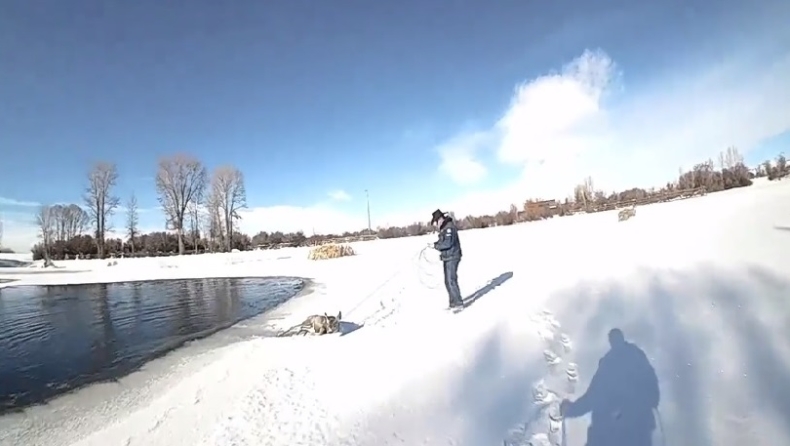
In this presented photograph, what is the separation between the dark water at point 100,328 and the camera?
25.4 feet

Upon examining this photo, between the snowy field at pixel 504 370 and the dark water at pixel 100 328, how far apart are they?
952mm

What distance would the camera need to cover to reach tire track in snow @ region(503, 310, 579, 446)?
3955 millimetres

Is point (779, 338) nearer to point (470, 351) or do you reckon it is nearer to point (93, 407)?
point (470, 351)

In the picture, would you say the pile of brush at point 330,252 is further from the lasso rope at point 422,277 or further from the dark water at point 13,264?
the dark water at point 13,264

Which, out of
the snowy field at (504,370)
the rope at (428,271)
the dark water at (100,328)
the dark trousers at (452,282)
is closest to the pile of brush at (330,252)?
the dark water at (100,328)

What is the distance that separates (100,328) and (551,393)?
1294 cm

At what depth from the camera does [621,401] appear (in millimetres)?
4160

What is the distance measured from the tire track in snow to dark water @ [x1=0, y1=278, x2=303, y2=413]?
7366mm

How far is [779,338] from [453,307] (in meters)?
5.07

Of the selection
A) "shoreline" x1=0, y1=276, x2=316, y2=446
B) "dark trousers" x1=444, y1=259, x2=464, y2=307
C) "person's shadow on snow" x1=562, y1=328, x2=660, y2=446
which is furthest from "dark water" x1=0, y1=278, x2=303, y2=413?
"person's shadow on snow" x1=562, y1=328, x2=660, y2=446

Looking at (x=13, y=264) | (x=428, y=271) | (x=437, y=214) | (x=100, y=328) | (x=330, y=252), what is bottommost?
(x=100, y=328)

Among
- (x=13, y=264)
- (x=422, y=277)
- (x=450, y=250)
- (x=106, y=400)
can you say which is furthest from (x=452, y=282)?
(x=13, y=264)

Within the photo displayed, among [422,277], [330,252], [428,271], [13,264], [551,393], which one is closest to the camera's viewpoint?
[551,393]

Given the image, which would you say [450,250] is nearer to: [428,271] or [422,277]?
[422,277]
